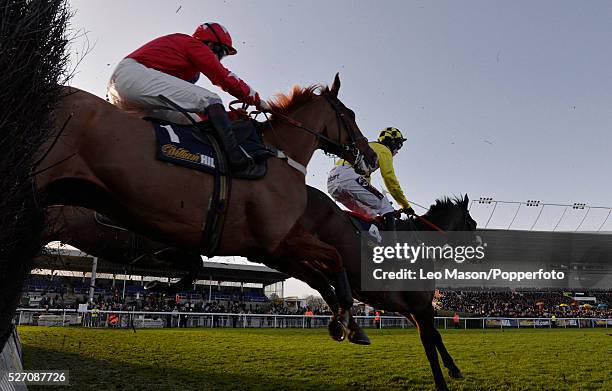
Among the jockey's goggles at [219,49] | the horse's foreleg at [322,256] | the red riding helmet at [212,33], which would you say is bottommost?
the horse's foreleg at [322,256]

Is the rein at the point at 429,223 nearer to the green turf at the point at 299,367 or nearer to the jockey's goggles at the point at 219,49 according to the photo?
the green turf at the point at 299,367

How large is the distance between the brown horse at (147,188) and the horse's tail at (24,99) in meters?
0.13

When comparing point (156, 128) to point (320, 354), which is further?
point (320, 354)

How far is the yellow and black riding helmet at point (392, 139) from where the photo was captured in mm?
6879

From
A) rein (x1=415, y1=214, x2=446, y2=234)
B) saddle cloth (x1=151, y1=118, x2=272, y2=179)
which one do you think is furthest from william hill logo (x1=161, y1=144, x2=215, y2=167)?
rein (x1=415, y1=214, x2=446, y2=234)

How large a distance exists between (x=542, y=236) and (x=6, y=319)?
162 ft

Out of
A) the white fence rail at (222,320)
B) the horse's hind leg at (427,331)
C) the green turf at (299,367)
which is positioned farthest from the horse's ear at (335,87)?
the white fence rail at (222,320)

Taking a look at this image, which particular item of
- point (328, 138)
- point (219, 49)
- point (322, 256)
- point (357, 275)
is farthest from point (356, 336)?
point (219, 49)

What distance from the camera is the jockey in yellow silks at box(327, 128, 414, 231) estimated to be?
6.36 meters

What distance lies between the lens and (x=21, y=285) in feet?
9.52

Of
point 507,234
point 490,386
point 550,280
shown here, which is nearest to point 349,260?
point 490,386

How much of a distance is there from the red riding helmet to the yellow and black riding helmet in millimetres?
3695

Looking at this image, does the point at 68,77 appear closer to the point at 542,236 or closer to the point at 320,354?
the point at 320,354

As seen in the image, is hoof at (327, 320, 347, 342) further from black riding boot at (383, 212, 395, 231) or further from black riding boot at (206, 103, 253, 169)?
black riding boot at (383, 212, 395, 231)
